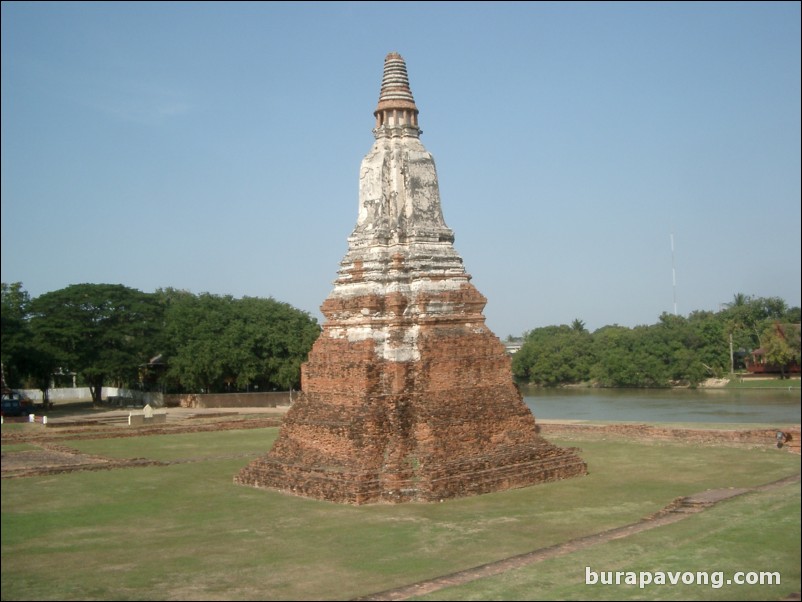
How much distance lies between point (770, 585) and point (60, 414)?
2839cm

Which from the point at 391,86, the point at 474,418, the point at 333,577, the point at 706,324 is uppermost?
the point at 391,86

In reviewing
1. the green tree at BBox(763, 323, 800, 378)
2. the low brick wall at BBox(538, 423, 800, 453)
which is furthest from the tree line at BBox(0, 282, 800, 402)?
the green tree at BBox(763, 323, 800, 378)

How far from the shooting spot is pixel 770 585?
7.40m

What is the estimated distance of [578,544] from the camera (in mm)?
9625

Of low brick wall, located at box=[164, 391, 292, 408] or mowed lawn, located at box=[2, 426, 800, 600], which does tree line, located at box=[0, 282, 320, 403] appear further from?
mowed lawn, located at box=[2, 426, 800, 600]

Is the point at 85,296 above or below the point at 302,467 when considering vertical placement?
above

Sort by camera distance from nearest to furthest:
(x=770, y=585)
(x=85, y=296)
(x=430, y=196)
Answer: (x=770, y=585)
(x=430, y=196)
(x=85, y=296)

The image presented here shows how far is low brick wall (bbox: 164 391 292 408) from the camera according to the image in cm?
3500

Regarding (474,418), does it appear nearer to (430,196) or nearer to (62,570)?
(430,196)

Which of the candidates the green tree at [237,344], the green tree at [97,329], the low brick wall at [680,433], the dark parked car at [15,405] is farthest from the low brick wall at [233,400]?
the low brick wall at [680,433]

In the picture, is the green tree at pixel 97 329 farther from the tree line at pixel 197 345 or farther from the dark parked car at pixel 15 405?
the dark parked car at pixel 15 405

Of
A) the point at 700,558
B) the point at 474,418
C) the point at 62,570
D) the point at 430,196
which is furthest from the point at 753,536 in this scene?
the point at 430,196

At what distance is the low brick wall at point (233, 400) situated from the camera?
3500cm

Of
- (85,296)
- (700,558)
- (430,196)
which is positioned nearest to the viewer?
(700,558)
